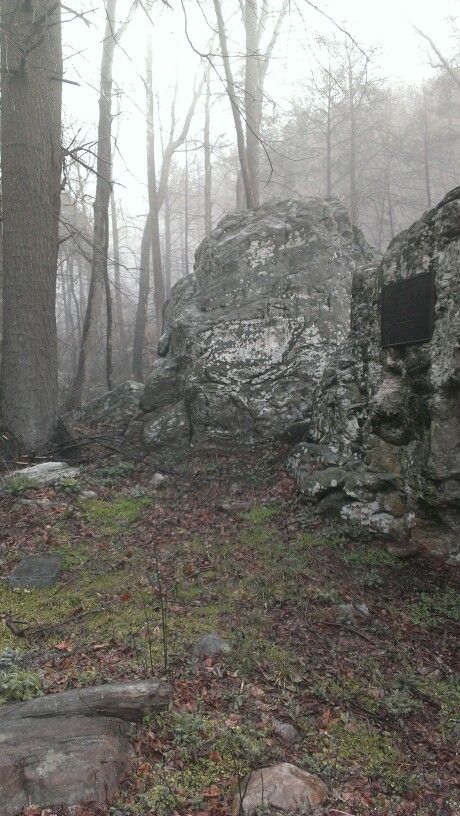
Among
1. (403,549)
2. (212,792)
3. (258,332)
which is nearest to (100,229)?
(258,332)

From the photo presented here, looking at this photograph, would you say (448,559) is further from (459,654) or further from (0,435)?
(0,435)

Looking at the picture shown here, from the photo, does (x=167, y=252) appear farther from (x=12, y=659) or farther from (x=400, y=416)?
(x=12, y=659)

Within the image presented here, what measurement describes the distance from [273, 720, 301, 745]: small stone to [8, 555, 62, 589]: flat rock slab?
2.54m

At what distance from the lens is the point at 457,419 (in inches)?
213

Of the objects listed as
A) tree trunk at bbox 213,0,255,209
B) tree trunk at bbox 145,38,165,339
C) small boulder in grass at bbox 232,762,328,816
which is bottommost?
small boulder in grass at bbox 232,762,328,816

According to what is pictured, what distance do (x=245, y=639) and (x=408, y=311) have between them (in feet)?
11.6

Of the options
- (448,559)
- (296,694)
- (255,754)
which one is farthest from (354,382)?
(255,754)

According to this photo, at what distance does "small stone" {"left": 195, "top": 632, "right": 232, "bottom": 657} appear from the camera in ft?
13.6

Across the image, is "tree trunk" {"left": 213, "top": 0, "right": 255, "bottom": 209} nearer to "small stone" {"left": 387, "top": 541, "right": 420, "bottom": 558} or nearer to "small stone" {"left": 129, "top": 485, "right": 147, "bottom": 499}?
"small stone" {"left": 129, "top": 485, "right": 147, "bottom": 499}

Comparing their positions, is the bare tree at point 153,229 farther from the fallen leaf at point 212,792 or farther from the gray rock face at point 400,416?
the fallen leaf at point 212,792

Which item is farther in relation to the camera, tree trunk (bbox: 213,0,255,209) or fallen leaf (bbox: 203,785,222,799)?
tree trunk (bbox: 213,0,255,209)

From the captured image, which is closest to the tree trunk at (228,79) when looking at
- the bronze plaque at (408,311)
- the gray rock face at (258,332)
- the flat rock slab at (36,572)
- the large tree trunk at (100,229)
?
the gray rock face at (258,332)

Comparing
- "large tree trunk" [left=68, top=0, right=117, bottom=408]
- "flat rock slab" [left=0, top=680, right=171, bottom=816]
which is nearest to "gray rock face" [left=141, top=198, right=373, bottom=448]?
"large tree trunk" [left=68, top=0, right=117, bottom=408]

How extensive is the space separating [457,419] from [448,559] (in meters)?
1.28
